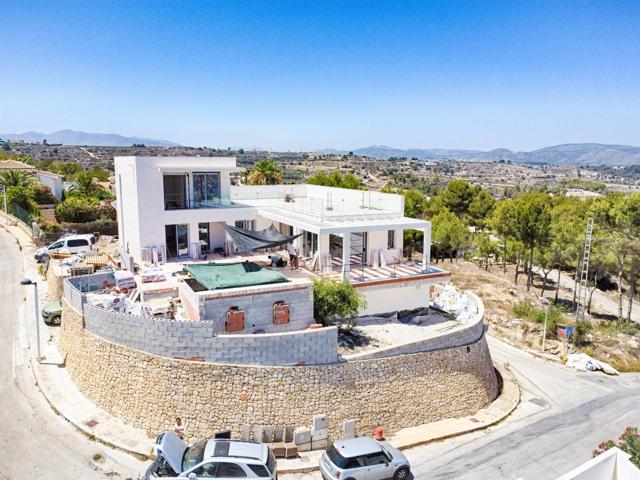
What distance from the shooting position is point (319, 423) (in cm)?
1667

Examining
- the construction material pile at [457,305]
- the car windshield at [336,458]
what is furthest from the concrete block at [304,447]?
the construction material pile at [457,305]

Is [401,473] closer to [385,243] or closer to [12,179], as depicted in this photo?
[385,243]

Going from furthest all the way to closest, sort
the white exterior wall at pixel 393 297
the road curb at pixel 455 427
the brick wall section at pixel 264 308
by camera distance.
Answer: the white exterior wall at pixel 393 297 < the brick wall section at pixel 264 308 < the road curb at pixel 455 427

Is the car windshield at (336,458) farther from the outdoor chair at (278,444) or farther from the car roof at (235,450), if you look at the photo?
the car roof at (235,450)

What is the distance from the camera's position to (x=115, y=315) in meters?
17.4

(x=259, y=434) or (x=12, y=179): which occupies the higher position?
(x=12, y=179)

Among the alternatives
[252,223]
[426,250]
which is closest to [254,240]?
[252,223]

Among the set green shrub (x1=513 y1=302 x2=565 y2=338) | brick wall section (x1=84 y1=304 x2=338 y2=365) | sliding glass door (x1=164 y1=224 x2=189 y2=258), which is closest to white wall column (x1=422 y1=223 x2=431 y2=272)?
brick wall section (x1=84 y1=304 x2=338 y2=365)

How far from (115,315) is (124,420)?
3742mm

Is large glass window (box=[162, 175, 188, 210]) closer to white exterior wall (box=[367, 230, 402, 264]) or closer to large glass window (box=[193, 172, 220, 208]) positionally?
large glass window (box=[193, 172, 220, 208])

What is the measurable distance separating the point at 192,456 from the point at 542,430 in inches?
577

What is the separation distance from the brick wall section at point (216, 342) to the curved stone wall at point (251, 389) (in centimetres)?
30

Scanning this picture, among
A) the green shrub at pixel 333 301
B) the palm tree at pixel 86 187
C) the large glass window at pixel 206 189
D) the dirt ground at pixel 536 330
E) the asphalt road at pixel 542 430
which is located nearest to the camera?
→ the asphalt road at pixel 542 430

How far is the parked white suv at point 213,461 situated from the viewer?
41.6 ft
